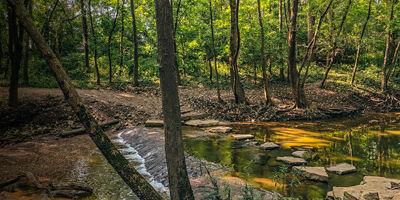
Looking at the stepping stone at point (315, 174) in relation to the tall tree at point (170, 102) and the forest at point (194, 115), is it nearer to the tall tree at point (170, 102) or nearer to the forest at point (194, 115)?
the forest at point (194, 115)

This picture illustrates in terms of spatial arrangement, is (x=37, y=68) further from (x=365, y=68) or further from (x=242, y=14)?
(x=365, y=68)

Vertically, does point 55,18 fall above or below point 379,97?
above

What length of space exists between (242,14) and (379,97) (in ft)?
39.1

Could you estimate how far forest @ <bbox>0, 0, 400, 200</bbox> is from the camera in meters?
4.17

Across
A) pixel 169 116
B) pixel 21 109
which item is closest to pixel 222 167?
pixel 169 116

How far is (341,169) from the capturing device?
21.2 feet

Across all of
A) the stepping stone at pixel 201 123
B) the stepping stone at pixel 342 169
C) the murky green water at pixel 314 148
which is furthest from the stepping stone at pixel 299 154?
the stepping stone at pixel 201 123

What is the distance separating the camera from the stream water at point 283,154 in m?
5.91


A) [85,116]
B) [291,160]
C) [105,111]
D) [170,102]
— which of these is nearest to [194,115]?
[105,111]

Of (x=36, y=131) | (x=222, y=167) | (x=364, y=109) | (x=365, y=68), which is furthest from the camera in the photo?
(x=365, y=68)

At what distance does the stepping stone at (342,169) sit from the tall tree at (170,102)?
4210 mm

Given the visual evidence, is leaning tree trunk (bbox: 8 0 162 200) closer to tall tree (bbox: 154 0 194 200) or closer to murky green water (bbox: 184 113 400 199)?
tall tree (bbox: 154 0 194 200)

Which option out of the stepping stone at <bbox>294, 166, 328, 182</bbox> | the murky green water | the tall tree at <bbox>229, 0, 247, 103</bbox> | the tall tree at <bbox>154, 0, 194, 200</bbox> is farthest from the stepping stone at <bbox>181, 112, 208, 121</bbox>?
the tall tree at <bbox>154, 0, 194, 200</bbox>

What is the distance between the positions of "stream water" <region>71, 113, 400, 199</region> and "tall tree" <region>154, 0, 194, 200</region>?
2117 mm
